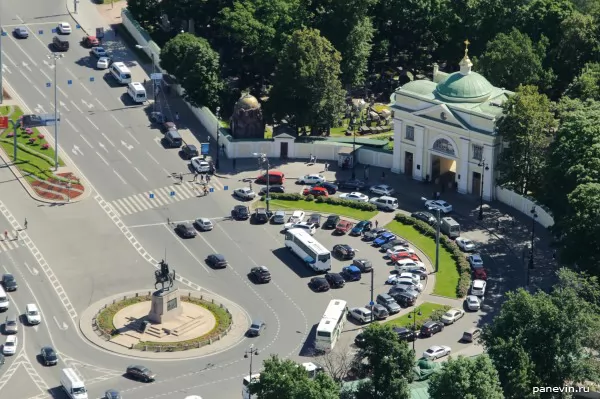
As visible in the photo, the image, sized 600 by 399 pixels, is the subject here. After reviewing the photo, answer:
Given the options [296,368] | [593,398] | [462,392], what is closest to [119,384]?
[296,368]

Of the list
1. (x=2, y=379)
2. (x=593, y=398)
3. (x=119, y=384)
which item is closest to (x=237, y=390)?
(x=119, y=384)

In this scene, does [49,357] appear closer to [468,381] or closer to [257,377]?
[257,377]

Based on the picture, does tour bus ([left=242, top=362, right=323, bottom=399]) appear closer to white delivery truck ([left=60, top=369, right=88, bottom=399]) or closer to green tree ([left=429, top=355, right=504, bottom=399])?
→ green tree ([left=429, top=355, right=504, bottom=399])

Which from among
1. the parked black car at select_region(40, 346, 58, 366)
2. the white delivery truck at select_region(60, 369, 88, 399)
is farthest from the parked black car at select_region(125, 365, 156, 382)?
the parked black car at select_region(40, 346, 58, 366)

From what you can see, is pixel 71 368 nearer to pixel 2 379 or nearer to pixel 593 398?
pixel 2 379

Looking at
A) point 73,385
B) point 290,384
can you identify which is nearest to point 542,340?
point 290,384

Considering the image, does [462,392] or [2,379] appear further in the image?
[2,379]
